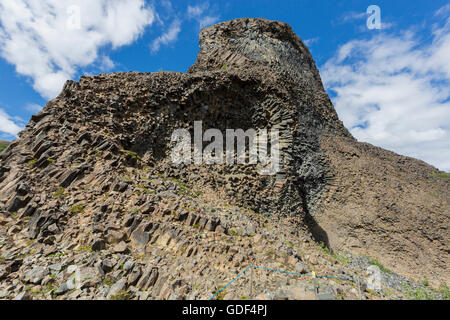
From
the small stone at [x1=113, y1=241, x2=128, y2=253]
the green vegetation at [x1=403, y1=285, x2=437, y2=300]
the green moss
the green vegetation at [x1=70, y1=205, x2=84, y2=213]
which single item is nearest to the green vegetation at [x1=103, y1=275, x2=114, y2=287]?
the green moss

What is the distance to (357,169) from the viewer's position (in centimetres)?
2280

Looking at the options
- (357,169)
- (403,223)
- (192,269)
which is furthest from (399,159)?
(192,269)

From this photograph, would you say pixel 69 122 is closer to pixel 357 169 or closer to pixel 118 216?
pixel 118 216

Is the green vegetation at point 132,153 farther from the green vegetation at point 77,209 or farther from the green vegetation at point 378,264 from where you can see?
the green vegetation at point 378,264

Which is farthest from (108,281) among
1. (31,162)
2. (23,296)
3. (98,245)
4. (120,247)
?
(31,162)

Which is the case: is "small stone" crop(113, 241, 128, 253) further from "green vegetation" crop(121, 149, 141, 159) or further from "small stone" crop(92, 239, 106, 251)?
"green vegetation" crop(121, 149, 141, 159)

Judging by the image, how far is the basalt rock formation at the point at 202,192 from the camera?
7.56 metres

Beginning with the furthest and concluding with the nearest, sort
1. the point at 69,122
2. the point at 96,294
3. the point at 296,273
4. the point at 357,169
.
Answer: the point at 357,169 < the point at 69,122 < the point at 296,273 < the point at 96,294

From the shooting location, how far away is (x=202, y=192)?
596 inches

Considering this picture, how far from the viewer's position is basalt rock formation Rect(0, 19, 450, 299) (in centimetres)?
Result: 756

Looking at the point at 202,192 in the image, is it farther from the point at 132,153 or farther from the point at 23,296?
the point at 23,296

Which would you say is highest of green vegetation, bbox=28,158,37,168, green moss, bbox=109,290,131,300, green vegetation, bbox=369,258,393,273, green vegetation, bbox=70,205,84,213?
green vegetation, bbox=28,158,37,168

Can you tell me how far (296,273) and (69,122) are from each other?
558 inches

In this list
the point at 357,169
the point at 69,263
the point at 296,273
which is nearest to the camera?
the point at 69,263
